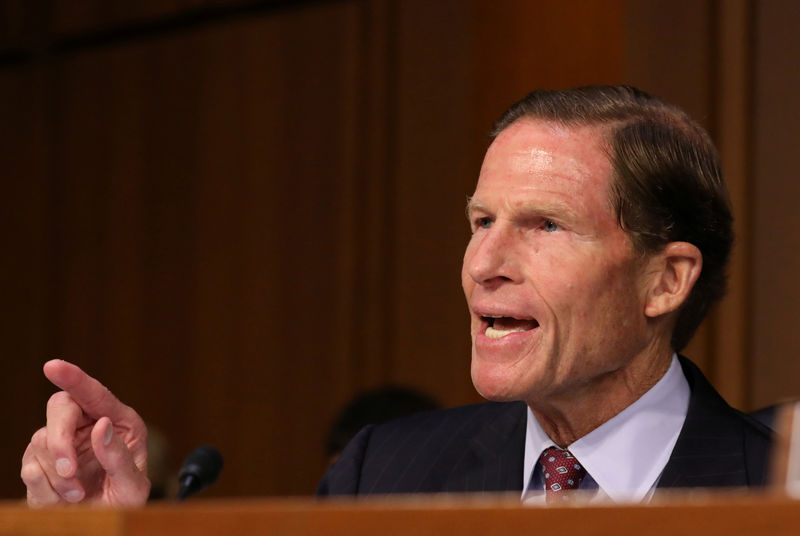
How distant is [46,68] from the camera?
229 inches

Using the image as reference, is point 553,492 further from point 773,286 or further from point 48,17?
point 48,17

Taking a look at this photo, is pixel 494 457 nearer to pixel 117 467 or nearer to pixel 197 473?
pixel 197 473

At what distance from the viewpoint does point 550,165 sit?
1.94 metres

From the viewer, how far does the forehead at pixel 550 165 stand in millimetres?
1929

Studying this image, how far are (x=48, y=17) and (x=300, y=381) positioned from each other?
2384 mm

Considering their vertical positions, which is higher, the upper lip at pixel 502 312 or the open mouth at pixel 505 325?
the upper lip at pixel 502 312

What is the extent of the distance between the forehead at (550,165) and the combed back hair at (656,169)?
0.02 metres

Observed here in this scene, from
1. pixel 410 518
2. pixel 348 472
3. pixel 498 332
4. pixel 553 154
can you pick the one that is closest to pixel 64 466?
pixel 348 472

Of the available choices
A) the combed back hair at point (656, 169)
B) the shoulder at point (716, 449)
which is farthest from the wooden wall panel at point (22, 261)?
the shoulder at point (716, 449)

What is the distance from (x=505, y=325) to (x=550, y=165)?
28 cm

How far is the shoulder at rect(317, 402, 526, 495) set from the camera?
212 cm

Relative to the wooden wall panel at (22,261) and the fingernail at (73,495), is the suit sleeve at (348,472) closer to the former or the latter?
the fingernail at (73,495)

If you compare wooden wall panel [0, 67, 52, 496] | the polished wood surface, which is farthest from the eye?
wooden wall panel [0, 67, 52, 496]

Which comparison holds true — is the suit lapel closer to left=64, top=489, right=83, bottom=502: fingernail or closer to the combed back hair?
the combed back hair
